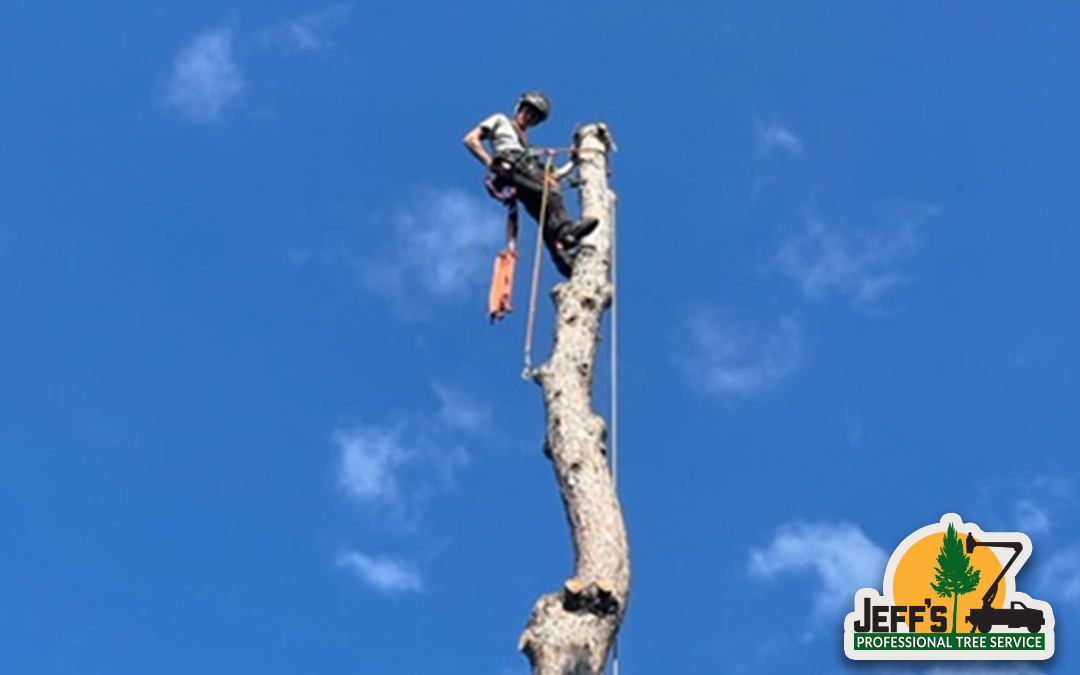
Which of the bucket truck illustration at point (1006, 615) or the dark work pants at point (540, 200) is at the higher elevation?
the dark work pants at point (540, 200)

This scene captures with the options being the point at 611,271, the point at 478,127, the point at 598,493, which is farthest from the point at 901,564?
the point at 478,127

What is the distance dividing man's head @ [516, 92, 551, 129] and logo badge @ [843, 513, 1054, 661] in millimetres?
3301

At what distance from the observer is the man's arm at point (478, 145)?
6582 mm

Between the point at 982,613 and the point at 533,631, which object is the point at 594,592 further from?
the point at 982,613

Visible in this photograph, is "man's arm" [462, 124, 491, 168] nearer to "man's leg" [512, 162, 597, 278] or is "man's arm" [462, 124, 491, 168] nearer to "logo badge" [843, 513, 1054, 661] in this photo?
A: "man's leg" [512, 162, 597, 278]

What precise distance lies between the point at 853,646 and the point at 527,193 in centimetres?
309

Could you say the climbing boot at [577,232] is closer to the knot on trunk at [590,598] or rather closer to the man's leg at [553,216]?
the man's leg at [553,216]

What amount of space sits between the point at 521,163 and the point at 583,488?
2511 millimetres

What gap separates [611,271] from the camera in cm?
→ 591

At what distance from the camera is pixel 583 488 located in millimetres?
4586

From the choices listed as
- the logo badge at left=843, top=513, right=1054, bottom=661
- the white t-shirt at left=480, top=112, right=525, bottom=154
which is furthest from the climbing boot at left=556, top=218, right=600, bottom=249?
the logo badge at left=843, top=513, right=1054, bottom=661

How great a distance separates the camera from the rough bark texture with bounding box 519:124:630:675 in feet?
13.1

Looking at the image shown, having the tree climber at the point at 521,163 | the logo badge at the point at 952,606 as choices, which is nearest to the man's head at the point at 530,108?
the tree climber at the point at 521,163

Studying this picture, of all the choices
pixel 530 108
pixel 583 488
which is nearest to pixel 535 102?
pixel 530 108
